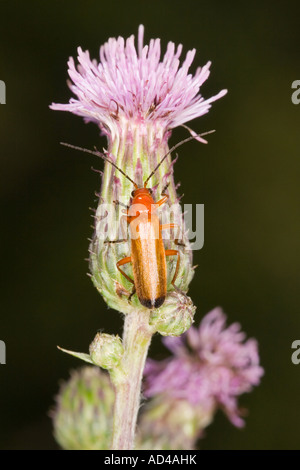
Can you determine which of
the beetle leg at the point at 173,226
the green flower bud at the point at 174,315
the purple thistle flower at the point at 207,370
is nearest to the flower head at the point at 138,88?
the beetle leg at the point at 173,226

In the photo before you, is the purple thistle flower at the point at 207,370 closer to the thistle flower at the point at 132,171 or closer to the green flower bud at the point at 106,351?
the thistle flower at the point at 132,171

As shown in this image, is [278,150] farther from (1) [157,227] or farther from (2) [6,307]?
(1) [157,227]

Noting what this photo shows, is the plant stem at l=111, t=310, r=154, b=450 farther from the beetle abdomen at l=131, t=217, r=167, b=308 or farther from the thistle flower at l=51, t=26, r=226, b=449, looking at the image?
the beetle abdomen at l=131, t=217, r=167, b=308

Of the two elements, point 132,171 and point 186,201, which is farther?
point 186,201

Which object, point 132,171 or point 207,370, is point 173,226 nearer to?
point 132,171

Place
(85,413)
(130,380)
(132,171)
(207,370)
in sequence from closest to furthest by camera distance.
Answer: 1. (130,380)
2. (132,171)
3. (85,413)
4. (207,370)

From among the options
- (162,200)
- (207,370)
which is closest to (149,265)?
(162,200)

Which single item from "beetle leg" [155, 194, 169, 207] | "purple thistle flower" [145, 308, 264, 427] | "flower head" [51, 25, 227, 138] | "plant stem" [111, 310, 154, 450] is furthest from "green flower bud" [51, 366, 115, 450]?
"flower head" [51, 25, 227, 138]
